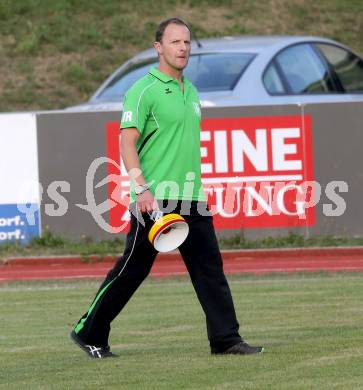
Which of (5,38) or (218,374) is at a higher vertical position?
(218,374)

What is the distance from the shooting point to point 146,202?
8.08 m

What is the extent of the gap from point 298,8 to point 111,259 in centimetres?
1479

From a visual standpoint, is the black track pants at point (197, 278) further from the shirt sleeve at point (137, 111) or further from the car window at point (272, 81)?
the car window at point (272, 81)

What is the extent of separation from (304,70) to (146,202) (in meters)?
9.27

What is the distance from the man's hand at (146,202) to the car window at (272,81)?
843cm

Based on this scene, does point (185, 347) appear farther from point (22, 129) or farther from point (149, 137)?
point (22, 129)

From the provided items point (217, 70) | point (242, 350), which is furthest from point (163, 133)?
point (217, 70)

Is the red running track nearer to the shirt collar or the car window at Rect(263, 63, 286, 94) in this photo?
the car window at Rect(263, 63, 286, 94)

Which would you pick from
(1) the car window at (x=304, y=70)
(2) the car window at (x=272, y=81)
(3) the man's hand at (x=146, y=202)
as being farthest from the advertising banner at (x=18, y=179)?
(3) the man's hand at (x=146, y=202)

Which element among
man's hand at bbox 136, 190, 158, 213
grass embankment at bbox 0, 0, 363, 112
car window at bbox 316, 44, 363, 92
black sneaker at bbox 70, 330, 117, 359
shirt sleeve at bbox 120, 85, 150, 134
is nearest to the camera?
man's hand at bbox 136, 190, 158, 213

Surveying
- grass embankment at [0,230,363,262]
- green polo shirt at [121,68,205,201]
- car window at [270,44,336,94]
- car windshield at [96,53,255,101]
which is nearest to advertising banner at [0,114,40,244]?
grass embankment at [0,230,363,262]

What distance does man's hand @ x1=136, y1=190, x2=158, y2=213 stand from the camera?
808 cm

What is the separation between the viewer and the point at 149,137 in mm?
8344

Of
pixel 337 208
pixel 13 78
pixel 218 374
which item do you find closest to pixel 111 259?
pixel 337 208
